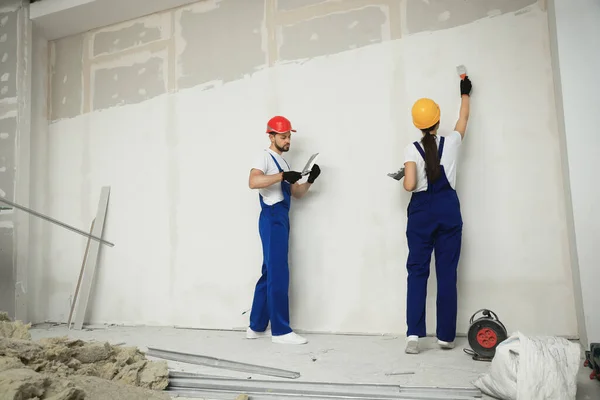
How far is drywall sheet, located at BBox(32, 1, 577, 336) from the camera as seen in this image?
3.11 meters

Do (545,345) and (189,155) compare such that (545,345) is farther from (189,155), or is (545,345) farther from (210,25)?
(210,25)

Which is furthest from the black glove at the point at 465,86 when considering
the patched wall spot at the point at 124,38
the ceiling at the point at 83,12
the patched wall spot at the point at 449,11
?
the patched wall spot at the point at 124,38

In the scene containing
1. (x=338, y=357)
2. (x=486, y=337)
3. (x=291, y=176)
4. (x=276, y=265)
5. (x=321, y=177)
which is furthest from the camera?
(x=321, y=177)

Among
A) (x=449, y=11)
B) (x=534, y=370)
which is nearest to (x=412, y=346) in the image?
(x=534, y=370)

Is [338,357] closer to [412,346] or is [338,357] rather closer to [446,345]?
[412,346]

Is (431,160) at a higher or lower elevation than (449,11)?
lower

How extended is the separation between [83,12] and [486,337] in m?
4.12

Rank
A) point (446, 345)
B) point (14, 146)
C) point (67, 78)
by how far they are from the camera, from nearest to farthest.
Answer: point (446, 345)
point (14, 146)
point (67, 78)

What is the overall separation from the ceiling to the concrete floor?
106 inches

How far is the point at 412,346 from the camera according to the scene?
2781mm

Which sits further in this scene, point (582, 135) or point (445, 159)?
point (445, 159)

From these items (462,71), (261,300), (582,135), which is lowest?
(261,300)

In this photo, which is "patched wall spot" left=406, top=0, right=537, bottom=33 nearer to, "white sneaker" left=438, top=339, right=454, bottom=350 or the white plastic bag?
"white sneaker" left=438, top=339, right=454, bottom=350

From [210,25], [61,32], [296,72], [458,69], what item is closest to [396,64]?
[458,69]
